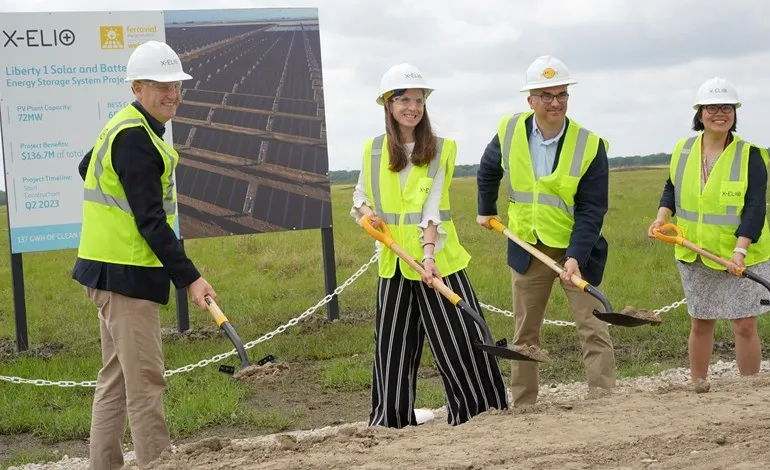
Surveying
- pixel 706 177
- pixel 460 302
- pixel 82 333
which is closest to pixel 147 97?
pixel 460 302

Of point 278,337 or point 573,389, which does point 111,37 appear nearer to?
point 278,337

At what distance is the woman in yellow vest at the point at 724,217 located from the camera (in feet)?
20.5

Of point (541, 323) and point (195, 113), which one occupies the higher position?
point (195, 113)

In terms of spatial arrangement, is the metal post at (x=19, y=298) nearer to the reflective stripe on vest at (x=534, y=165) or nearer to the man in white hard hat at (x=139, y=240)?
the man in white hard hat at (x=139, y=240)

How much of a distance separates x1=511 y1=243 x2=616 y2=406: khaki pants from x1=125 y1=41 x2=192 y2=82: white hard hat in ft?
7.70

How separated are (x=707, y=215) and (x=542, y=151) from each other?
1303 mm

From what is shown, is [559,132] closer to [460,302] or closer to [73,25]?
[460,302]

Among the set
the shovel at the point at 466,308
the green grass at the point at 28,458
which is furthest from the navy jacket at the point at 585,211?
the green grass at the point at 28,458

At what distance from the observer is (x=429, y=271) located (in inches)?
207

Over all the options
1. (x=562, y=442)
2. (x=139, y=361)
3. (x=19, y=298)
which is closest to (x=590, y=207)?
(x=562, y=442)

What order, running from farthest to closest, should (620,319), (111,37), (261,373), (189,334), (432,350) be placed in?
(189,334)
(111,37)
(432,350)
(620,319)
(261,373)

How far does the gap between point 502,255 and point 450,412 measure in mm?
9891

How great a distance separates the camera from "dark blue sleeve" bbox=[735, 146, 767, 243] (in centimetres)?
620

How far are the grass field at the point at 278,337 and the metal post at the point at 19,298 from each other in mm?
299
